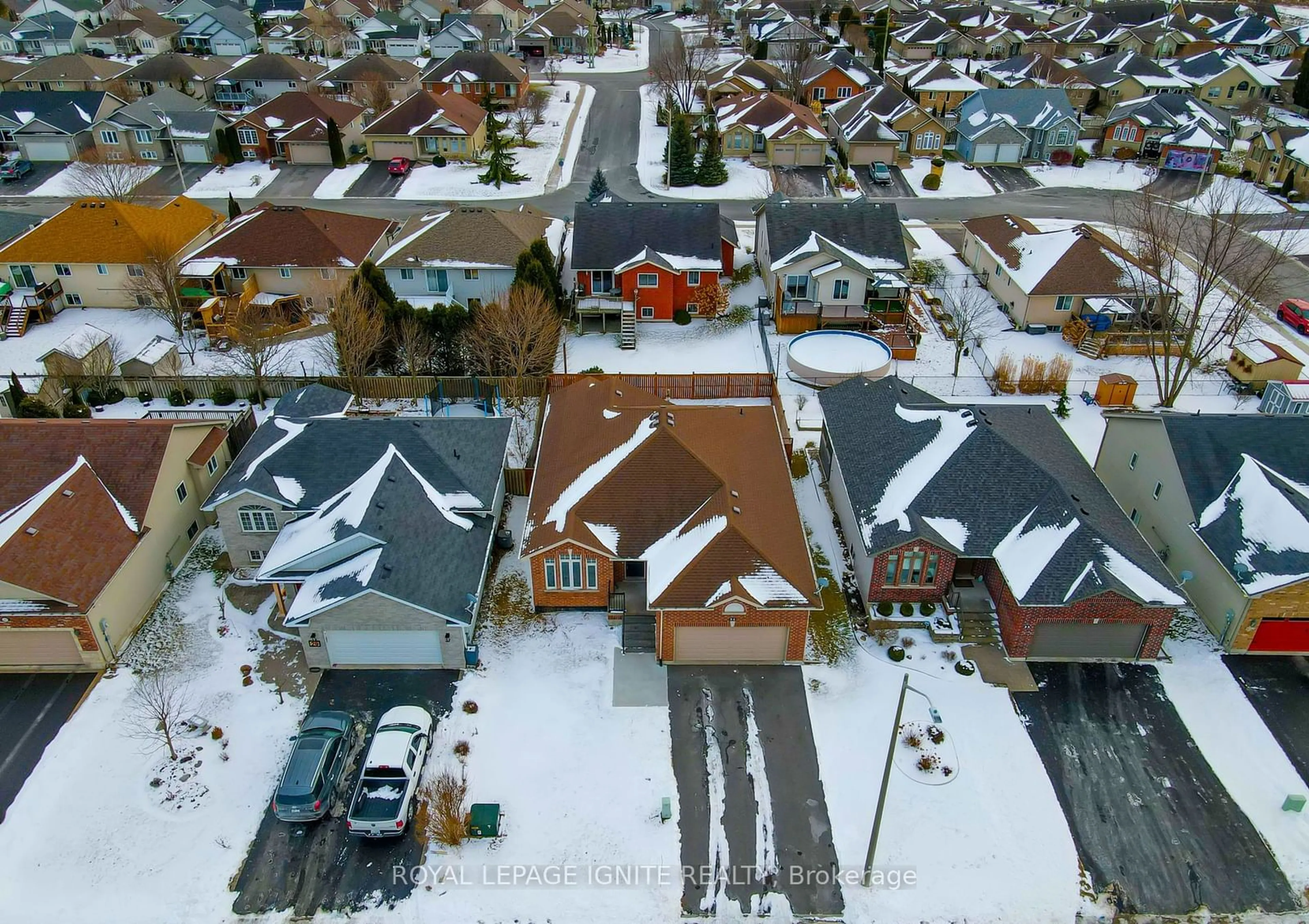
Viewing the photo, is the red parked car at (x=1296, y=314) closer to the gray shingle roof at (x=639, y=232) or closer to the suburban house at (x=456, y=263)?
the gray shingle roof at (x=639, y=232)

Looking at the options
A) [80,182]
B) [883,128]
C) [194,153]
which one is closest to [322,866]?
[80,182]

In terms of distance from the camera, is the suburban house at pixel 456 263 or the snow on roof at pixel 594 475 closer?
the snow on roof at pixel 594 475

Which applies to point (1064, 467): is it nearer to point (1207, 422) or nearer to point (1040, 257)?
point (1207, 422)

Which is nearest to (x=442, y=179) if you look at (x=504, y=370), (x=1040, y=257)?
(x=504, y=370)

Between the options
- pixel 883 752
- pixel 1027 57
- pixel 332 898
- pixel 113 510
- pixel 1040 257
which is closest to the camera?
pixel 332 898

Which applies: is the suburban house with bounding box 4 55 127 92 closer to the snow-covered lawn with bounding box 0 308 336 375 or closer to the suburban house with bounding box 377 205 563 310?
the snow-covered lawn with bounding box 0 308 336 375

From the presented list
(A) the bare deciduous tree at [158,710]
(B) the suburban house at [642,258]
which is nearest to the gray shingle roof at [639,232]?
(B) the suburban house at [642,258]

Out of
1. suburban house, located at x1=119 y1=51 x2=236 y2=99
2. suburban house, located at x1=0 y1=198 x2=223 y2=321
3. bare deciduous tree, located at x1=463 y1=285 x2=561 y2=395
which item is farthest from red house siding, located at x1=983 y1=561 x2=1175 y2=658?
suburban house, located at x1=119 y1=51 x2=236 y2=99
